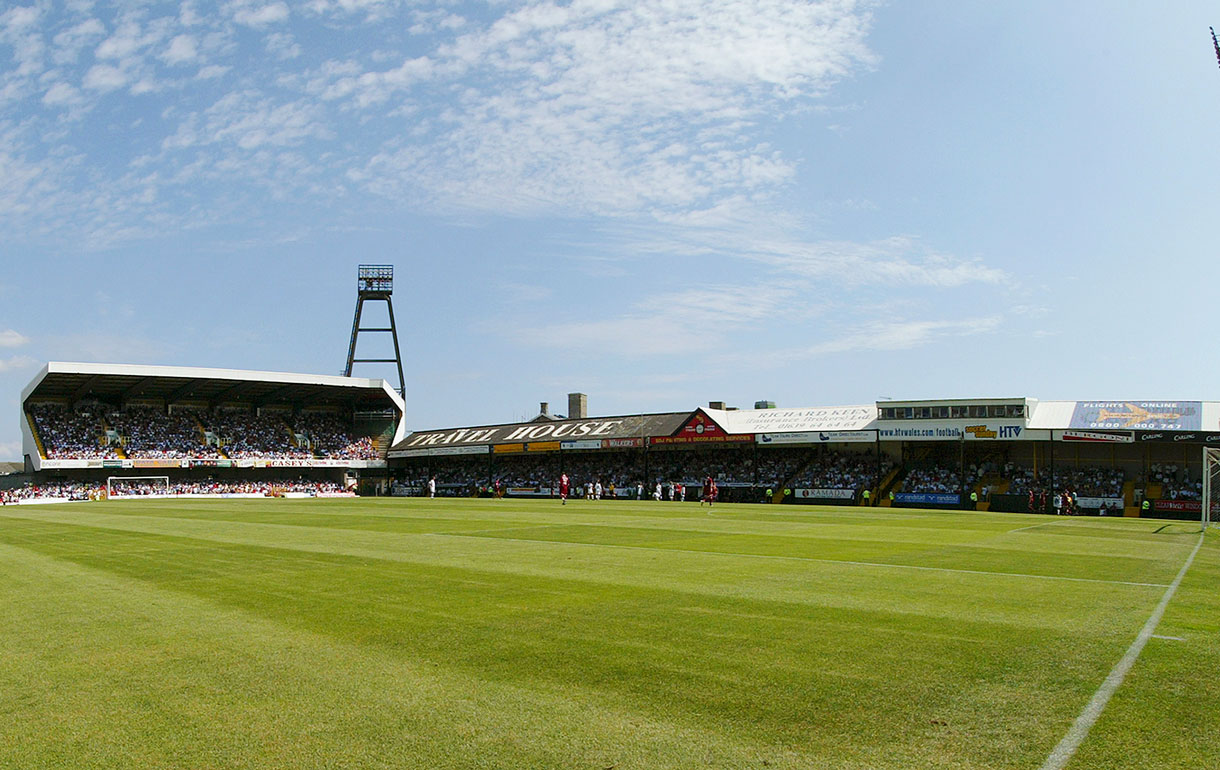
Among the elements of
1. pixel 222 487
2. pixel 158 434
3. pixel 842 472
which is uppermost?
pixel 158 434

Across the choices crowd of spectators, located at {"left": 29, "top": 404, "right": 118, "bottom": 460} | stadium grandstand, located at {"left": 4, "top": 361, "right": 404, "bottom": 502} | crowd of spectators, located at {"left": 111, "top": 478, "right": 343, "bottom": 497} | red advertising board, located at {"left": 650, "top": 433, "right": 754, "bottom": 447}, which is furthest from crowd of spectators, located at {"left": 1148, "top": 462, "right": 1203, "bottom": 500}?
crowd of spectators, located at {"left": 29, "top": 404, "right": 118, "bottom": 460}

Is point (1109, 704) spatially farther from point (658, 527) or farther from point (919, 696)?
point (658, 527)

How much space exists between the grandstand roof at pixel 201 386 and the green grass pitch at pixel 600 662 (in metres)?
49.6

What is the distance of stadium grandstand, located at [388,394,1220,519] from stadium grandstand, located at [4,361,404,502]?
40.8ft

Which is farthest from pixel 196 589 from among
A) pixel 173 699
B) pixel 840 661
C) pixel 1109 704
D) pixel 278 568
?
pixel 1109 704

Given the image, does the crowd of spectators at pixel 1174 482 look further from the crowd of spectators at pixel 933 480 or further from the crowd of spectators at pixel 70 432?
the crowd of spectators at pixel 70 432

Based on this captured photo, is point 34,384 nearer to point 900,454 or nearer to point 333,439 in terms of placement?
point 333,439

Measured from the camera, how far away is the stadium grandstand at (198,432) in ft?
204

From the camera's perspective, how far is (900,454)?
52.0m

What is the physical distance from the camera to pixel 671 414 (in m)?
60.3

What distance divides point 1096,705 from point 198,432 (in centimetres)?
7238

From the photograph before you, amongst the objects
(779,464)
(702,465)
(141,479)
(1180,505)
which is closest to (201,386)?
(141,479)

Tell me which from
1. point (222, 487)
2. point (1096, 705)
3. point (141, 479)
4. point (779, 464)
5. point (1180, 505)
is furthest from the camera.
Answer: point (222, 487)

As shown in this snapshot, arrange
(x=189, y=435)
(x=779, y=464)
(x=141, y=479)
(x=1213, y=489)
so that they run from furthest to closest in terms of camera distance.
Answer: (x=189, y=435) → (x=141, y=479) → (x=779, y=464) → (x=1213, y=489)
